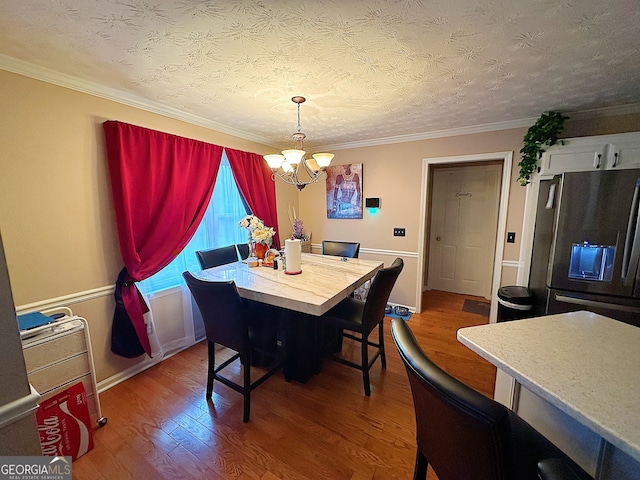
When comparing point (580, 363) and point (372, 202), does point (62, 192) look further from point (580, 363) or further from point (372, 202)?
point (372, 202)

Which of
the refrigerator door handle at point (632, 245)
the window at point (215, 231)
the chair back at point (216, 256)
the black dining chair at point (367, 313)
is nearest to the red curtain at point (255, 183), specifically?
the window at point (215, 231)

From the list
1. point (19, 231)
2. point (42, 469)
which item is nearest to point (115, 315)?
point (19, 231)

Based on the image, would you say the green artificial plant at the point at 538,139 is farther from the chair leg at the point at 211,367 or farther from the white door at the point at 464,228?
the chair leg at the point at 211,367

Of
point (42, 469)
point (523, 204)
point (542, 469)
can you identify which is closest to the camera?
point (542, 469)

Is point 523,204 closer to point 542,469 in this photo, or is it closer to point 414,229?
point 414,229

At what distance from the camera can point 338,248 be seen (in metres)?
3.05

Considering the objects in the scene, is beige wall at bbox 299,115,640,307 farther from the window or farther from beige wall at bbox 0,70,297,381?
beige wall at bbox 0,70,297,381

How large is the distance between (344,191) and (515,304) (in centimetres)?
246

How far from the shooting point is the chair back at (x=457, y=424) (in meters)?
0.58

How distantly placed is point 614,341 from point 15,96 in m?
3.32

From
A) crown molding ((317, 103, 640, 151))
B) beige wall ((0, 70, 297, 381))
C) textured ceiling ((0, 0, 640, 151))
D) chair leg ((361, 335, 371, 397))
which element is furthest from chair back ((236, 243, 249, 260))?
crown molding ((317, 103, 640, 151))

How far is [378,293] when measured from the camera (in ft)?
6.15

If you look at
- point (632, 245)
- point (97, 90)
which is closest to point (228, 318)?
point (97, 90)

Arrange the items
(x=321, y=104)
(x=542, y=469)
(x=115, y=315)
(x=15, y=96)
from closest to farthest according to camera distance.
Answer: (x=542, y=469) < (x=15, y=96) < (x=115, y=315) < (x=321, y=104)
